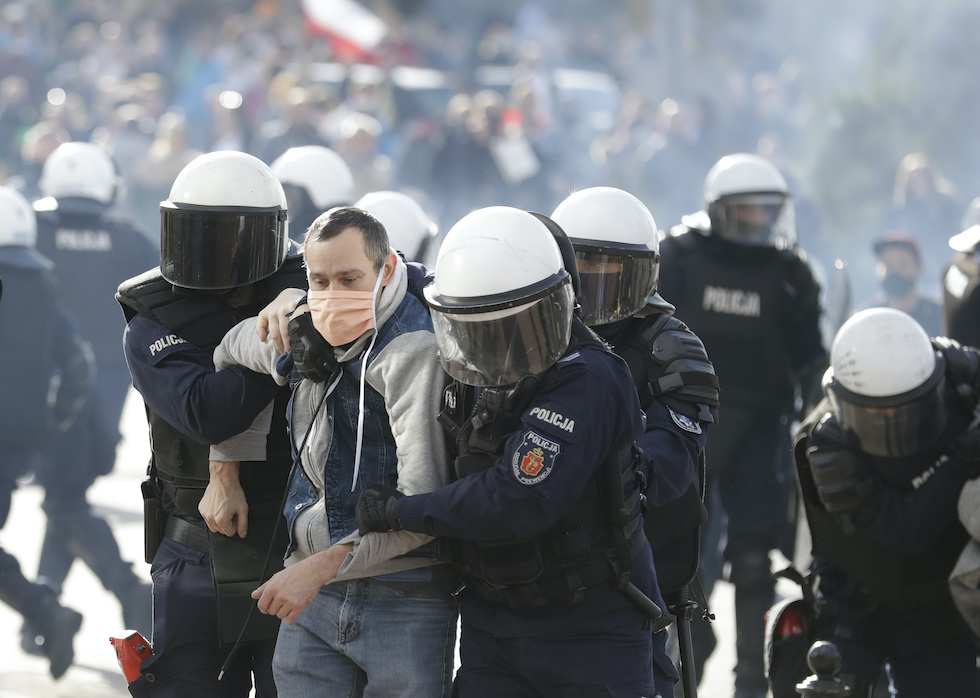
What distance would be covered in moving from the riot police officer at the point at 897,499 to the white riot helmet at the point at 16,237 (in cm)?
354

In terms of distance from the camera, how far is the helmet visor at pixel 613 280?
3461 millimetres

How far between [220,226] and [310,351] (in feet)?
1.79

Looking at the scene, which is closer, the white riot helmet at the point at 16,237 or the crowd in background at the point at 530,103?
the white riot helmet at the point at 16,237

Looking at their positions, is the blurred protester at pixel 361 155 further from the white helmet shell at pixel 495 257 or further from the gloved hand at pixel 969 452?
the white helmet shell at pixel 495 257

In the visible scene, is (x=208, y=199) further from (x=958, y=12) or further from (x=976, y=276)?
(x=958, y=12)

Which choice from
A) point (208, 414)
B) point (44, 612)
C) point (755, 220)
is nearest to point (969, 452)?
point (208, 414)

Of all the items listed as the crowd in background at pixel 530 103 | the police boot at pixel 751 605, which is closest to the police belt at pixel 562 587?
the police boot at pixel 751 605

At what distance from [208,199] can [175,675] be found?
3.64 feet

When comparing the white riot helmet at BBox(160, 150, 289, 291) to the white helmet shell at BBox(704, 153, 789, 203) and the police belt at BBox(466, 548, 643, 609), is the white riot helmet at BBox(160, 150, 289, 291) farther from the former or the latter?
the white helmet shell at BBox(704, 153, 789, 203)

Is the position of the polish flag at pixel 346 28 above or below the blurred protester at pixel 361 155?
above

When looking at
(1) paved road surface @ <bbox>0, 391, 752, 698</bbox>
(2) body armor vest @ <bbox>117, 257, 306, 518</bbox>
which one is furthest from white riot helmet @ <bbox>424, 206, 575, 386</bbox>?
(1) paved road surface @ <bbox>0, 391, 752, 698</bbox>

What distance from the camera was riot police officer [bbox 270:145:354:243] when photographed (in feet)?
22.5

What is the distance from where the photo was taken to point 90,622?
6.12 metres

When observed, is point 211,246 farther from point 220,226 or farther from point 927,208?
point 927,208
